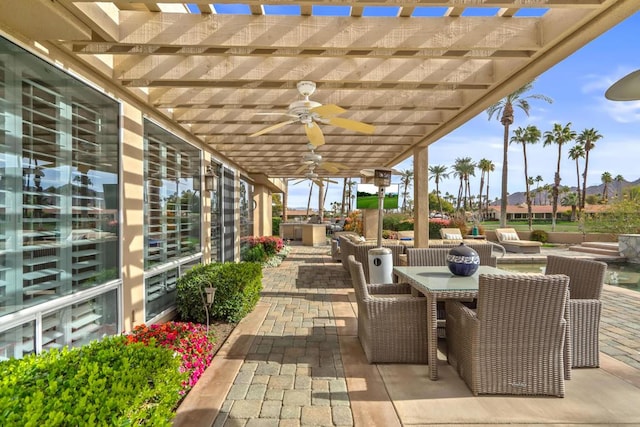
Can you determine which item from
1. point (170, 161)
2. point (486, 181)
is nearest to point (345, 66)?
point (170, 161)

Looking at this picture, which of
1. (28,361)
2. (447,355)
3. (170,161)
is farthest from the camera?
(170,161)

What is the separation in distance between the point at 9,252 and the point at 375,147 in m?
6.33

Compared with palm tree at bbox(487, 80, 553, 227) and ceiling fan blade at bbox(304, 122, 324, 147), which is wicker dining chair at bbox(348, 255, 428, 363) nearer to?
ceiling fan blade at bbox(304, 122, 324, 147)

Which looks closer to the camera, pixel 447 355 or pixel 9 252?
pixel 9 252

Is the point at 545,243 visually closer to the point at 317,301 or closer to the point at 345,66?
the point at 317,301

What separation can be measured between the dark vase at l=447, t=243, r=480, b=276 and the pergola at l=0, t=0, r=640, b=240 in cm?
172

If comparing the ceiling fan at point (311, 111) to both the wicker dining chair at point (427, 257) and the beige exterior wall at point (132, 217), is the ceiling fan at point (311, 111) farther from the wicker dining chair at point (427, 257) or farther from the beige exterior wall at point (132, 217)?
the wicker dining chair at point (427, 257)

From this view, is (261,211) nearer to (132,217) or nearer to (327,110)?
(132,217)

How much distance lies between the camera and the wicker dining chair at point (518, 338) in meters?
2.54

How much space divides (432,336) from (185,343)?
6.87ft

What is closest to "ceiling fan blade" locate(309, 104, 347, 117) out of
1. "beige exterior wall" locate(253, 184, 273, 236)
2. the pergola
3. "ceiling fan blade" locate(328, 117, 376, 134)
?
"ceiling fan blade" locate(328, 117, 376, 134)

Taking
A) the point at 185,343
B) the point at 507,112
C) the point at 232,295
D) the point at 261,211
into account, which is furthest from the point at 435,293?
the point at 507,112

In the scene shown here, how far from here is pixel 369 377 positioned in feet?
9.81

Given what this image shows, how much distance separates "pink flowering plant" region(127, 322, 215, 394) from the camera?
113 inches
